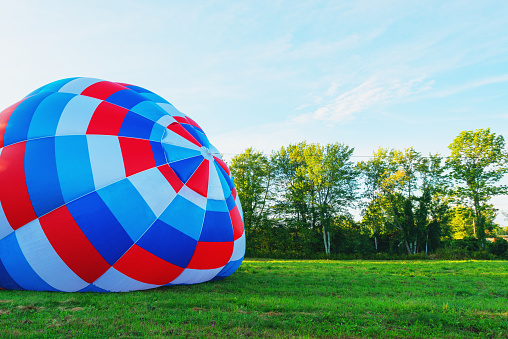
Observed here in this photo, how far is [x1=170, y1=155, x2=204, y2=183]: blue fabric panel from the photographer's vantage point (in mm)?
7281

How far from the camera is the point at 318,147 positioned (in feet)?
105

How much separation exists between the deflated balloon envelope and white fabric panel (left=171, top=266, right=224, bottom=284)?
0.09ft

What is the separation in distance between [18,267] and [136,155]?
122 inches

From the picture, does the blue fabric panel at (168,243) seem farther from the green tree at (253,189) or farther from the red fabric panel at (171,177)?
the green tree at (253,189)

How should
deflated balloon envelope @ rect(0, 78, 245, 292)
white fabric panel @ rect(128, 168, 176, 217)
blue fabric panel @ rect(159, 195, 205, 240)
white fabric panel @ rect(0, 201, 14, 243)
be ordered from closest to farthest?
deflated balloon envelope @ rect(0, 78, 245, 292) < white fabric panel @ rect(0, 201, 14, 243) < white fabric panel @ rect(128, 168, 176, 217) < blue fabric panel @ rect(159, 195, 205, 240)

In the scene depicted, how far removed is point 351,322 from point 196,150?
16.5 ft

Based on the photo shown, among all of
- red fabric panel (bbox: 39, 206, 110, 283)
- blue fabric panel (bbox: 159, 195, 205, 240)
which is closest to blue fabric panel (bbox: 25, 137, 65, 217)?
red fabric panel (bbox: 39, 206, 110, 283)

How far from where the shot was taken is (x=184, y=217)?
702 centimetres

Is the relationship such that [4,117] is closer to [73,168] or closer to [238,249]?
[73,168]

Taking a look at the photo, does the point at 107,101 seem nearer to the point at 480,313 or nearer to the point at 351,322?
the point at 351,322

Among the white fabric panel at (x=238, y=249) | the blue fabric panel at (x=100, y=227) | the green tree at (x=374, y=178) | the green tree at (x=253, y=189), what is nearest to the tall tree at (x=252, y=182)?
the green tree at (x=253, y=189)

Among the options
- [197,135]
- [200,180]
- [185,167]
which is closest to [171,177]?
[185,167]

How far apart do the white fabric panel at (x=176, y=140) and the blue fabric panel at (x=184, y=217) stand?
1273 millimetres

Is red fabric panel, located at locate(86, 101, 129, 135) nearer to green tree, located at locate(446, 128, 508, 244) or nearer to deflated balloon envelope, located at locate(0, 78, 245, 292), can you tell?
deflated balloon envelope, located at locate(0, 78, 245, 292)
